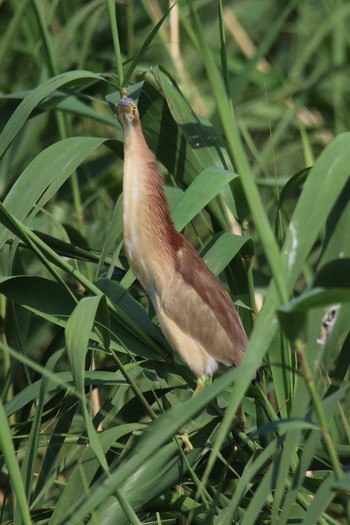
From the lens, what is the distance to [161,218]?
6.49ft

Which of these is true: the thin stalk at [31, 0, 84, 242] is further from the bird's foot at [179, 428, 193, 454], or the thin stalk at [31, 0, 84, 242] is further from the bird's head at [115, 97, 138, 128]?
the bird's foot at [179, 428, 193, 454]

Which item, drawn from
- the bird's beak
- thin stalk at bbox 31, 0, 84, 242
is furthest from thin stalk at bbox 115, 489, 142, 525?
thin stalk at bbox 31, 0, 84, 242

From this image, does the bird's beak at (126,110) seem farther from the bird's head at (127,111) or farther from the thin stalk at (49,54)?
the thin stalk at (49,54)

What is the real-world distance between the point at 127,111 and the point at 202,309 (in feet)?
1.47

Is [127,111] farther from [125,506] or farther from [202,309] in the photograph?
[125,506]

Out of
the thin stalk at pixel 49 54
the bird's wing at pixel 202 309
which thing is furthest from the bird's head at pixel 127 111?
the thin stalk at pixel 49 54

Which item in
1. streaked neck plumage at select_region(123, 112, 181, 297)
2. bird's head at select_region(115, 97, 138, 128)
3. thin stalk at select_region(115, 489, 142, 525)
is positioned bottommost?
thin stalk at select_region(115, 489, 142, 525)

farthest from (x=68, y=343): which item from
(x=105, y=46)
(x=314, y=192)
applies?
(x=105, y=46)

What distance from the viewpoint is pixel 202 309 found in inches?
82.1

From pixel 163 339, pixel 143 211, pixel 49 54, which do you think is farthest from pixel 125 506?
pixel 49 54

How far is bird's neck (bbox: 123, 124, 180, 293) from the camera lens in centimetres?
195

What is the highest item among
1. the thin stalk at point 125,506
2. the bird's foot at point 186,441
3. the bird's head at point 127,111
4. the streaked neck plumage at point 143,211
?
the bird's head at point 127,111

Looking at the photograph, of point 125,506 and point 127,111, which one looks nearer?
point 125,506

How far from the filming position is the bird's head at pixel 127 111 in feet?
6.19
